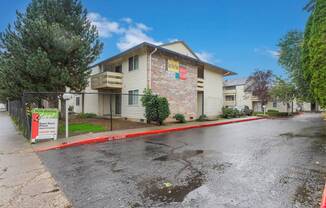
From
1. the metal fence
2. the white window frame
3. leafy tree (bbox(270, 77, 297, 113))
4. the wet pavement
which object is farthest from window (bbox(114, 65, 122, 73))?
leafy tree (bbox(270, 77, 297, 113))

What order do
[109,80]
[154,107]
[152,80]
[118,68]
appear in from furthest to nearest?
1. [118,68]
2. [109,80]
3. [152,80]
4. [154,107]

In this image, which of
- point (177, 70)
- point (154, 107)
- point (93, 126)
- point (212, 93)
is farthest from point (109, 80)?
point (212, 93)

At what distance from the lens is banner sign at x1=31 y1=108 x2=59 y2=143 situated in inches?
345

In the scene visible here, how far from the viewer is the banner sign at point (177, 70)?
55.8 ft

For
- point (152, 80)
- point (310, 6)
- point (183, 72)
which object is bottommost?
point (152, 80)

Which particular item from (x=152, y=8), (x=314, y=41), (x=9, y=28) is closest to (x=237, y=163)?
(x=314, y=41)

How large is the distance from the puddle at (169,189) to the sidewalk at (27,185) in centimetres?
136

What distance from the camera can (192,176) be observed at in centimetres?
452

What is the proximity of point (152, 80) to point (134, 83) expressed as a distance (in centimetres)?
190

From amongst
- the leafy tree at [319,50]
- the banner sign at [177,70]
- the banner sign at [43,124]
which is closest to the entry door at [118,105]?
the banner sign at [177,70]

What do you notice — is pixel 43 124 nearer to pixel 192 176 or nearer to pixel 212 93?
pixel 192 176

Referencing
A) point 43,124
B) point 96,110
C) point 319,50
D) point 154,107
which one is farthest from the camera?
point 96,110

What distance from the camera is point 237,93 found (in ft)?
156

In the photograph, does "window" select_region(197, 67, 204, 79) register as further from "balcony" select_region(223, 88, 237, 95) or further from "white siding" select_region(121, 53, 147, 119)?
"balcony" select_region(223, 88, 237, 95)
